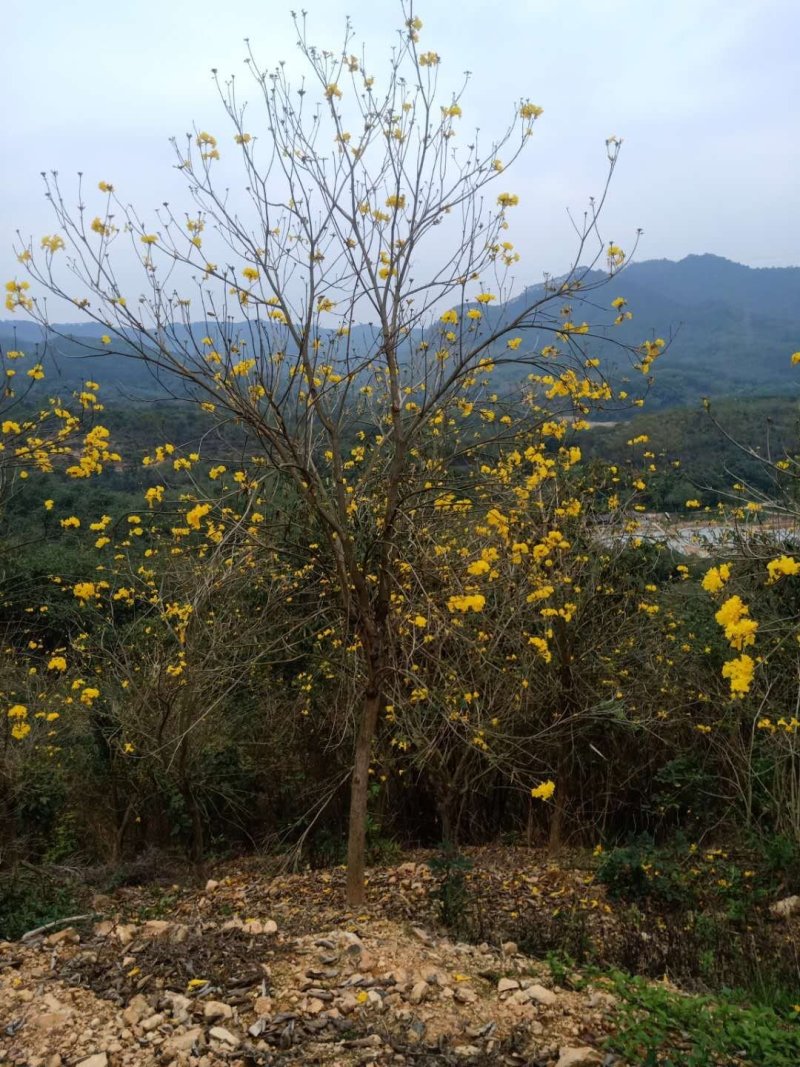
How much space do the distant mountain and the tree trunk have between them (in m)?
2.15

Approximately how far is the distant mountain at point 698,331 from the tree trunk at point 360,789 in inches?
84.7

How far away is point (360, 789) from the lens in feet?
14.0

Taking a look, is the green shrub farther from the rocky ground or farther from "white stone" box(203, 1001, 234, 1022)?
"white stone" box(203, 1001, 234, 1022)

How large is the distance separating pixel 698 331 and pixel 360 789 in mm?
122587

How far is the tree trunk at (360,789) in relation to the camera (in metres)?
4.25

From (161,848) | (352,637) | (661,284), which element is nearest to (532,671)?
(352,637)

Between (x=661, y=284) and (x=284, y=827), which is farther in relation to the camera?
(x=661, y=284)

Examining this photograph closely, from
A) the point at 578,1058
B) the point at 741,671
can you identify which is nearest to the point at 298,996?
the point at 578,1058

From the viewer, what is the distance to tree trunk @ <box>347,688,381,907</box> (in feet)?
13.9

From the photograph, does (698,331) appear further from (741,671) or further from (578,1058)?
(578,1058)

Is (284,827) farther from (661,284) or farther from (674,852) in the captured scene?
(661,284)

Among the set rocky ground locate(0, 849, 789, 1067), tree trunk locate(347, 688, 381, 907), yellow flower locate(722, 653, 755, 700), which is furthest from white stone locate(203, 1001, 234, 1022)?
yellow flower locate(722, 653, 755, 700)

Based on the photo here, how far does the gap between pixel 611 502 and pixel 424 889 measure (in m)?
3.31

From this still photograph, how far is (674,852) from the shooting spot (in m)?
5.15
